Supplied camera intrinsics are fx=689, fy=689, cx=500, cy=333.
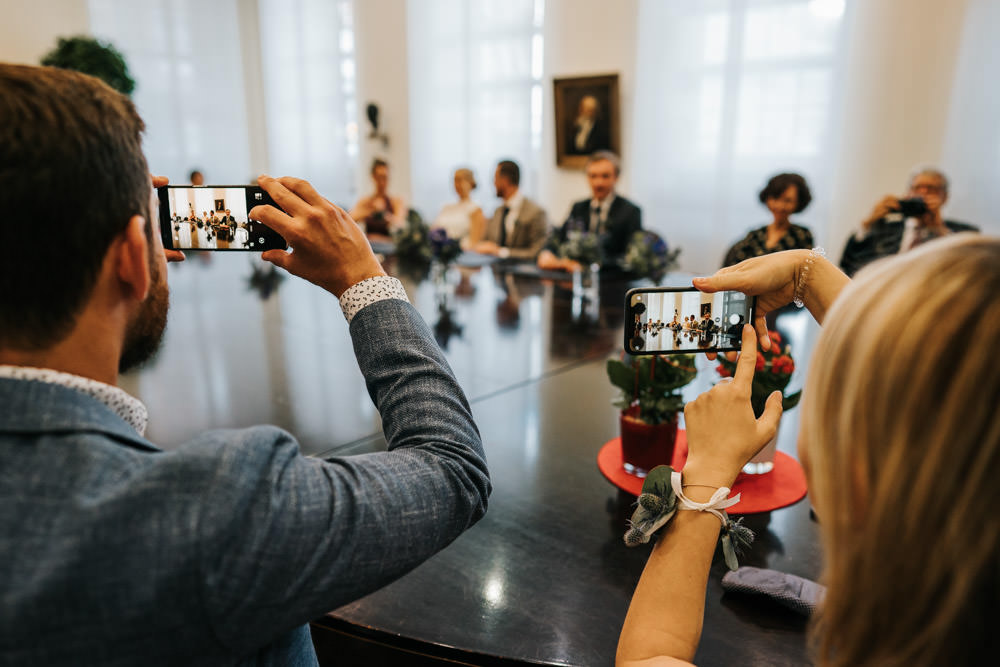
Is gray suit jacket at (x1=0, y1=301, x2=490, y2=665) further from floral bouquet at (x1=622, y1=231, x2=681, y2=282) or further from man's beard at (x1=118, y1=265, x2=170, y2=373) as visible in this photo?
floral bouquet at (x1=622, y1=231, x2=681, y2=282)

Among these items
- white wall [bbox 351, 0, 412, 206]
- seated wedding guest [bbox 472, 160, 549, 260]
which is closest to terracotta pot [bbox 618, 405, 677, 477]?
seated wedding guest [bbox 472, 160, 549, 260]

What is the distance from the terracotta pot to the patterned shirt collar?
0.89 m

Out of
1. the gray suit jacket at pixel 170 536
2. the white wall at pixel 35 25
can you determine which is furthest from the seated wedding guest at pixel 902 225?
the white wall at pixel 35 25

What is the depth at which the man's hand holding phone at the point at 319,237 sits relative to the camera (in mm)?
786

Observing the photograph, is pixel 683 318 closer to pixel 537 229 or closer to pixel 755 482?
pixel 755 482

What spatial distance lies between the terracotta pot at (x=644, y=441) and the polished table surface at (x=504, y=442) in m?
0.08

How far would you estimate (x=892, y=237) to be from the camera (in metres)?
3.37

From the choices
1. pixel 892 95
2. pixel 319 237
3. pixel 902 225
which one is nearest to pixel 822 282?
pixel 319 237

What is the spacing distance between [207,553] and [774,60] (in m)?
5.73

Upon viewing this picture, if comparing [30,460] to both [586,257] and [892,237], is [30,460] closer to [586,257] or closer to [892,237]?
[586,257]

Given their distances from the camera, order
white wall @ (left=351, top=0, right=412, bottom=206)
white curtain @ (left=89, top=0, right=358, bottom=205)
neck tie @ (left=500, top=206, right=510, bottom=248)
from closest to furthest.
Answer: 1. neck tie @ (left=500, top=206, right=510, bottom=248)
2. white wall @ (left=351, top=0, right=412, bottom=206)
3. white curtain @ (left=89, top=0, right=358, bottom=205)

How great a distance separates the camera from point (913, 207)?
127 inches

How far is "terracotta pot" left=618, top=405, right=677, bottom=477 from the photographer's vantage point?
131 centimetres

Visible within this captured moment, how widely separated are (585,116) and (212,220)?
544 cm
